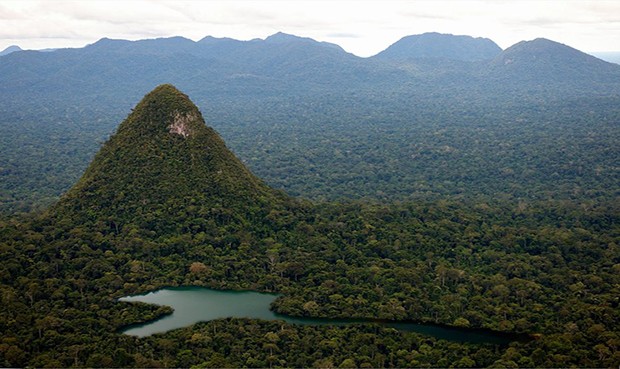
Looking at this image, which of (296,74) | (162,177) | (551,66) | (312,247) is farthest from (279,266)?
(551,66)

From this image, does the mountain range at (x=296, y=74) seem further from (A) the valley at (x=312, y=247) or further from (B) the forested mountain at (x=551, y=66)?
(A) the valley at (x=312, y=247)

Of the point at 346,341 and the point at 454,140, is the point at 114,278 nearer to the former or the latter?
the point at 346,341

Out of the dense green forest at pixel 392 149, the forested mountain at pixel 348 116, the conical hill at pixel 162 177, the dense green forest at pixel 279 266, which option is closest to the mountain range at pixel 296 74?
the forested mountain at pixel 348 116

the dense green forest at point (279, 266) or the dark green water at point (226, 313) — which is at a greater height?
the dense green forest at point (279, 266)

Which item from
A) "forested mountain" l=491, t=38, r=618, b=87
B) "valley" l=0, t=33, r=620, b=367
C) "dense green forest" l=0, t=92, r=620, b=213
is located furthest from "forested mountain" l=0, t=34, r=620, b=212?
"valley" l=0, t=33, r=620, b=367

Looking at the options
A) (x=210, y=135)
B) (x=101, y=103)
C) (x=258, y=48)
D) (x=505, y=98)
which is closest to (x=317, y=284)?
(x=210, y=135)

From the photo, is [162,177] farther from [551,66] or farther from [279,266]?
[551,66]
